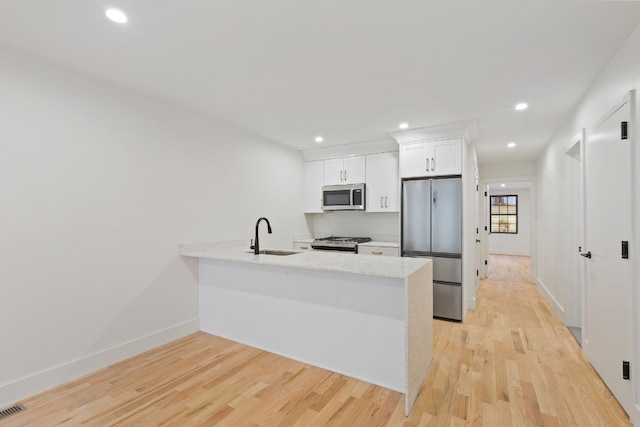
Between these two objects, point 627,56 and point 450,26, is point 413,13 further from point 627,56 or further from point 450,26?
point 627,56

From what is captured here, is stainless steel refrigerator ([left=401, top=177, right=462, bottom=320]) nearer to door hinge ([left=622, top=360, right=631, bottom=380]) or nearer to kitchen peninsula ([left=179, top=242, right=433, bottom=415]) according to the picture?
kitchen peninsula ([left=179, top=242, right=433, bottom=415])

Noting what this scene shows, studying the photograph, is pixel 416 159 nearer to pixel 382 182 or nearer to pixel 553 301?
pixel 382 182

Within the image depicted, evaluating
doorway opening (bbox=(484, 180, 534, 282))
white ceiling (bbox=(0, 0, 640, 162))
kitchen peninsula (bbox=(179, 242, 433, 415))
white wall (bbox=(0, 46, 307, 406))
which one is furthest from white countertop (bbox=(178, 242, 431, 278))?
A: doorway opening (bbox=(484, 180, 534, 282))

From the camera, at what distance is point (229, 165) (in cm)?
375

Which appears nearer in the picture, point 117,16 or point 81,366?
point 117,16

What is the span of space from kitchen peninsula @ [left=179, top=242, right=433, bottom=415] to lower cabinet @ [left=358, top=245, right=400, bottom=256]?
1.59m

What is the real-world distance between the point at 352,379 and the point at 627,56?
289cm

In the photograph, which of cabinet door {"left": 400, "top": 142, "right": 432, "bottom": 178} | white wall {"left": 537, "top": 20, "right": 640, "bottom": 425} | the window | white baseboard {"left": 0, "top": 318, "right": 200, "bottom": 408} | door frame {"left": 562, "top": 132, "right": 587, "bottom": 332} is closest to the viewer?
white wall {"left": 537, "top": 20, "right": 640, "bottom": 425}

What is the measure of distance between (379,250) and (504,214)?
8576 mm

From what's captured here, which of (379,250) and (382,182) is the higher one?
(382,182)

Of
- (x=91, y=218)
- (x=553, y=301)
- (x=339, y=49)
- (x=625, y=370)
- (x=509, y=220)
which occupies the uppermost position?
(x=339, y=49)

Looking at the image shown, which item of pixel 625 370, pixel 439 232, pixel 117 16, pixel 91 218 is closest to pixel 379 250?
pixel 439 232

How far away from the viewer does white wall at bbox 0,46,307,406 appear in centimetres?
212

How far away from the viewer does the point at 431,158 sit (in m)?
3.93
